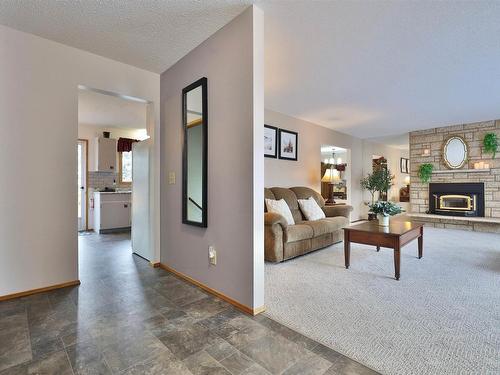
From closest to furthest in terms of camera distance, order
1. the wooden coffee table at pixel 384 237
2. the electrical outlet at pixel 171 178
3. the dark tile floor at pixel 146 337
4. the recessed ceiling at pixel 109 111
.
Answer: the dark tile floor at pixel 146 337
the wooden coffee table at pixel 384 237
the electrical outlet at pixel 171 178
the recessed ceiling at pixel 109 111

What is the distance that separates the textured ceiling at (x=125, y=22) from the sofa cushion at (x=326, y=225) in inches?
111

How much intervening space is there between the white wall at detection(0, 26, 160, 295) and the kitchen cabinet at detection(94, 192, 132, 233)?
9.81ft

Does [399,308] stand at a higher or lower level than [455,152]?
lower

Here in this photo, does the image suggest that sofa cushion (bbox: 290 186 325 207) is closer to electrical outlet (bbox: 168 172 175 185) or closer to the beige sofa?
the beige sofa

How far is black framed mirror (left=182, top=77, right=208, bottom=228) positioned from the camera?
2.55m

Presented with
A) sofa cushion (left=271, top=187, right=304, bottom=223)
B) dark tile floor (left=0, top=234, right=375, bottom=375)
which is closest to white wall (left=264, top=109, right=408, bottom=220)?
sofa cushion (left=271, top=187, right=304, bottom=223)

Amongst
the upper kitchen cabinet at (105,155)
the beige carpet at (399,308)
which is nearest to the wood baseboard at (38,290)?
the beige carpet at (399,308)

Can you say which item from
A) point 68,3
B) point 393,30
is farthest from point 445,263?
point 68,3

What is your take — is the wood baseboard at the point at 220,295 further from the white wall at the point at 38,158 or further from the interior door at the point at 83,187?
the interior door at the point at 83,187

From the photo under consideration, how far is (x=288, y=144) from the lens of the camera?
523 cm

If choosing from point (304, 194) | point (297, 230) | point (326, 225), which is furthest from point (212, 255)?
point (304, 194)

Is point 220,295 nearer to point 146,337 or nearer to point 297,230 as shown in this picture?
point 146,337

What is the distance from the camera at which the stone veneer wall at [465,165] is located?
225 inches

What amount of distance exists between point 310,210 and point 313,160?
1.73m
